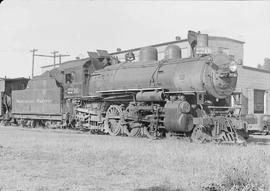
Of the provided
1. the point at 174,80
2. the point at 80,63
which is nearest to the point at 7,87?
the point at 80,63

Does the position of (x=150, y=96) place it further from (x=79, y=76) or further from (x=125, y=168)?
(x=125, y=168)

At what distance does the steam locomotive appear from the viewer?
14.5 metres

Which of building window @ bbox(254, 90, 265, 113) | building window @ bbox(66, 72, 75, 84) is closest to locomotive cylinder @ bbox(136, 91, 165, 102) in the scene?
building window @ bbox(66, 72, 75, 84)

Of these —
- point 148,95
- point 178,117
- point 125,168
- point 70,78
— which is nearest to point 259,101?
point 70,78

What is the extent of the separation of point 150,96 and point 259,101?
21669 mm

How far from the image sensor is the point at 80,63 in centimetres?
2072

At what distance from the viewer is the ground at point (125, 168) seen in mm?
6578

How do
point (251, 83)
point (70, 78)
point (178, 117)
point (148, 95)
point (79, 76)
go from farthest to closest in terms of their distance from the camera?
point (251, 83) → point (70, 78) → point (79, 76) → point (148, 95) → point (178, 117)

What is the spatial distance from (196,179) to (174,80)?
8.58 metres

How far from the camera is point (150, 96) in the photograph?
15.8m

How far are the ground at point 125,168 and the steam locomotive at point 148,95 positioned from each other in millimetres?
2685

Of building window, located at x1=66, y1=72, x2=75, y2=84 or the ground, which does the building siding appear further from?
the ground

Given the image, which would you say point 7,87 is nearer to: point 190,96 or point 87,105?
point 87,105

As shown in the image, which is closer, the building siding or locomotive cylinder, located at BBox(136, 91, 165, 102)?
locomotive cylinder, located at BBox(136, 91, 165, 102)
